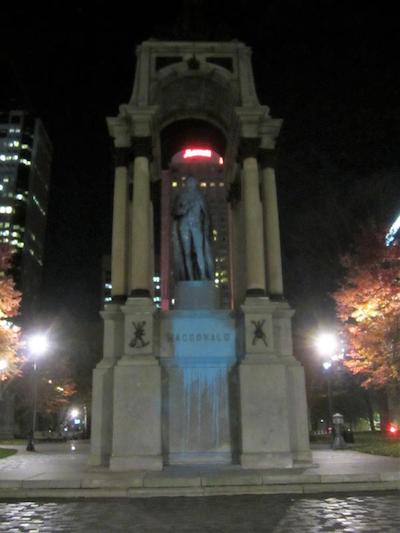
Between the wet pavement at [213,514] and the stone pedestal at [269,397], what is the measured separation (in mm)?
3518

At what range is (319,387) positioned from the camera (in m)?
46.2

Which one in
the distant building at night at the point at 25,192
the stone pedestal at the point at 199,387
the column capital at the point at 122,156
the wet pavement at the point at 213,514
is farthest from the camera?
the distant building at night at the point at 25,192

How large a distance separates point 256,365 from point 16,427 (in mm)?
55107

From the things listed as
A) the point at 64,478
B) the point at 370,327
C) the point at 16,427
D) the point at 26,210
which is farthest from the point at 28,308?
the point at 64,478

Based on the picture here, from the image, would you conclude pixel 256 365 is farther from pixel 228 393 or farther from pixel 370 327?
pixel 370 327

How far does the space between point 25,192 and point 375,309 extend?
132 m

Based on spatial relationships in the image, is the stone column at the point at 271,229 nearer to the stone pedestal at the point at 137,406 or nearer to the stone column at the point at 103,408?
the stone pedestal at the point at 137,406

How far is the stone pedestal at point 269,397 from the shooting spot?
14414mm

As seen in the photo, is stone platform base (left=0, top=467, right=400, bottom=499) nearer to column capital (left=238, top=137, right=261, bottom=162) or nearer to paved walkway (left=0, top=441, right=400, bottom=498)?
paved walkway (left=0, top=441, right=400, bottom=498)

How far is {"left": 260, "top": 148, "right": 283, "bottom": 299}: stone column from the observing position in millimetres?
17344

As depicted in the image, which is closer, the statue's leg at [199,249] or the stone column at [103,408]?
the stone column at [103,408]

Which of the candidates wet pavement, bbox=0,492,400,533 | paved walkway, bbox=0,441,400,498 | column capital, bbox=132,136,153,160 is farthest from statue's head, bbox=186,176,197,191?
wet pavement, bbox=0,492,400,533

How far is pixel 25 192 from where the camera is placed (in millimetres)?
143625

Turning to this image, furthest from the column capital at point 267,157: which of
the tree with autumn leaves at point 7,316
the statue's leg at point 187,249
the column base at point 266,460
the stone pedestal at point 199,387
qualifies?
the tree with autumn leaves at point 7,316
